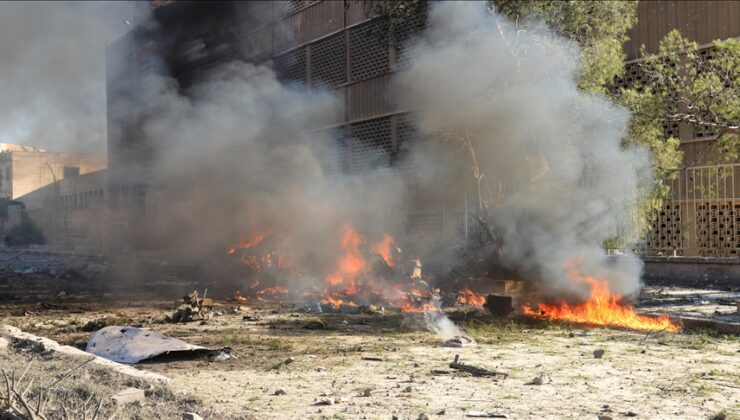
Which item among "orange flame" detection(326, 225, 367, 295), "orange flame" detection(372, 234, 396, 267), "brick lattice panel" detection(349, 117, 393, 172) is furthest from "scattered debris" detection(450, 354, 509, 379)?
"brick lattice panel" detection(349, 117, 393, 172)

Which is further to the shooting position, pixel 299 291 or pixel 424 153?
pixel 424 153

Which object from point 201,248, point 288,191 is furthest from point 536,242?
point 201,248

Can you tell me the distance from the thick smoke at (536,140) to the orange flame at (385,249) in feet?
8.03

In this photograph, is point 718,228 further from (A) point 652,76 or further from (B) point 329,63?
(B) point 329,63

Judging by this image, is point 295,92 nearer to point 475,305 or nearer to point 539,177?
point 539,177

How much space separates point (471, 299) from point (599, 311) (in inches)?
110

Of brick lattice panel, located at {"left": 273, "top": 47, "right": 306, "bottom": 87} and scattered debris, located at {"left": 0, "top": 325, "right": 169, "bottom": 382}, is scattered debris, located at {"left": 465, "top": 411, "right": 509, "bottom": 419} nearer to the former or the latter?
scattered debris, located at {"left": 0, "top": 325, "right": 169, "bottom": 382}

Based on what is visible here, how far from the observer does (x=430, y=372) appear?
600 centimetres

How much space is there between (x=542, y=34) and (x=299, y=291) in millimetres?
6757

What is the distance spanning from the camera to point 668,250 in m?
14.9

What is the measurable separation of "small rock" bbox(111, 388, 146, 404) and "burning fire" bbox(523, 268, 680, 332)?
19.9ft

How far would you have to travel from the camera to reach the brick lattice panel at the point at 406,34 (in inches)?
603

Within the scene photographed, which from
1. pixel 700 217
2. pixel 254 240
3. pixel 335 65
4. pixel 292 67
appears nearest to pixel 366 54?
pixel 335 65

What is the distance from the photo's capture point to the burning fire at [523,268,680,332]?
9039 millimetres
